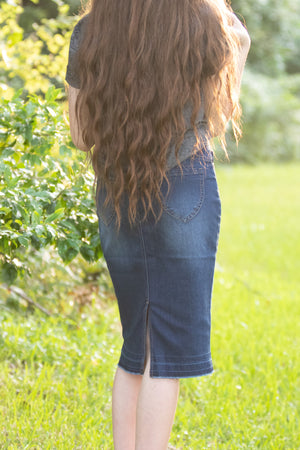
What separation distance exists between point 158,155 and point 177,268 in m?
0.33

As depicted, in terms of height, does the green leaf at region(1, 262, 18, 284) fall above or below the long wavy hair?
below

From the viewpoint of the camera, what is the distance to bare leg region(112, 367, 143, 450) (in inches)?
77.3

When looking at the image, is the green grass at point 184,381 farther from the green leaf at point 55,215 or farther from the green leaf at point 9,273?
the green leaf at point 55,215

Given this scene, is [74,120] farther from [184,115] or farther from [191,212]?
[191,212]

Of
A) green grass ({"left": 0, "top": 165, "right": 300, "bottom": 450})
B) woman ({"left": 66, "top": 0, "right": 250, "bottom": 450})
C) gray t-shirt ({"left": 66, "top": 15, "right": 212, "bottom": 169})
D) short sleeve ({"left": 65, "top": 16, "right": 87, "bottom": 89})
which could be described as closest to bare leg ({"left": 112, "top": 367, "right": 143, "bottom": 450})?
woman ({"left": 66, "top": 0, "right": 250, "bottom": 450})

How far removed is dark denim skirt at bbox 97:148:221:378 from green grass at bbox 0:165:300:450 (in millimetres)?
766

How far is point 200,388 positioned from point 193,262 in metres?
1.45

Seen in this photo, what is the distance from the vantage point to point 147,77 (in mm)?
1704

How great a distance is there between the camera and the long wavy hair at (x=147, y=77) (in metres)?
1.69

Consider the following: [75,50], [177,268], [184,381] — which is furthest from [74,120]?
[184,381]

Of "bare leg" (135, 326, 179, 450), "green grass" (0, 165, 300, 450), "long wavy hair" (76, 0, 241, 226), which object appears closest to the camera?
"long wavy hair" (76, 0, 241, 226)

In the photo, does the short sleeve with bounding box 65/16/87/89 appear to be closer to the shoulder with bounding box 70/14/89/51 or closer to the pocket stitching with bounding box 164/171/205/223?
the shoulder with bounding box 70/14/89/51

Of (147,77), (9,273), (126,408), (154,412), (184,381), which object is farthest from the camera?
(184,381)

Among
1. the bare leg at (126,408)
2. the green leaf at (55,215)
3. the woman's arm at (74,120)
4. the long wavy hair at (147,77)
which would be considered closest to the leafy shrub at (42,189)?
the green leaf at (55,215)
